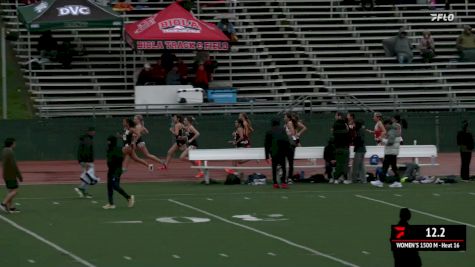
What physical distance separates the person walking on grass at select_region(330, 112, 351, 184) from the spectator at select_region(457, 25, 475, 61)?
15857 mm

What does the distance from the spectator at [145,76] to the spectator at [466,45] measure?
10.8 meters

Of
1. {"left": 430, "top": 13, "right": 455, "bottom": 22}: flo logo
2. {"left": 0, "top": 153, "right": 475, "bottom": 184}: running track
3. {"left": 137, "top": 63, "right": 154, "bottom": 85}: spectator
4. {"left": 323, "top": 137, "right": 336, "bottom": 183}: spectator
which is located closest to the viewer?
{"left": 323, "top": 137, "right": 336, "bottom": 183}: spectator

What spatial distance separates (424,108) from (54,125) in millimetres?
11879

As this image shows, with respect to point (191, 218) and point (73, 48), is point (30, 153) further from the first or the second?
point (191, 218)

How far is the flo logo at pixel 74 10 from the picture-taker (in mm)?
43750

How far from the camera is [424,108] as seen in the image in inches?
1764

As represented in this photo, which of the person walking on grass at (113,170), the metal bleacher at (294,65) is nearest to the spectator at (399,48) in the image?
the metal bleacher at (294,65)

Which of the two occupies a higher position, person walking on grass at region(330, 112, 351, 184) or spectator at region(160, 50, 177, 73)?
spectator at region(160, 50, 177, 73)

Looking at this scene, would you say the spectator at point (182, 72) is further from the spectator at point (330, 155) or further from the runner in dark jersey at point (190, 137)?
the spectator at point (330, 155)

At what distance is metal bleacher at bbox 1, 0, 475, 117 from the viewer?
43.7 m

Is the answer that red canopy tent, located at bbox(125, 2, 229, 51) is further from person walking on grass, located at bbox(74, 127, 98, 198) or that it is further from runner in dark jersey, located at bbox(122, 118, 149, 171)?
person walking on grass, located at bbox(74, 127, 98, 198)

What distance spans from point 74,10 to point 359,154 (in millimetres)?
14210
